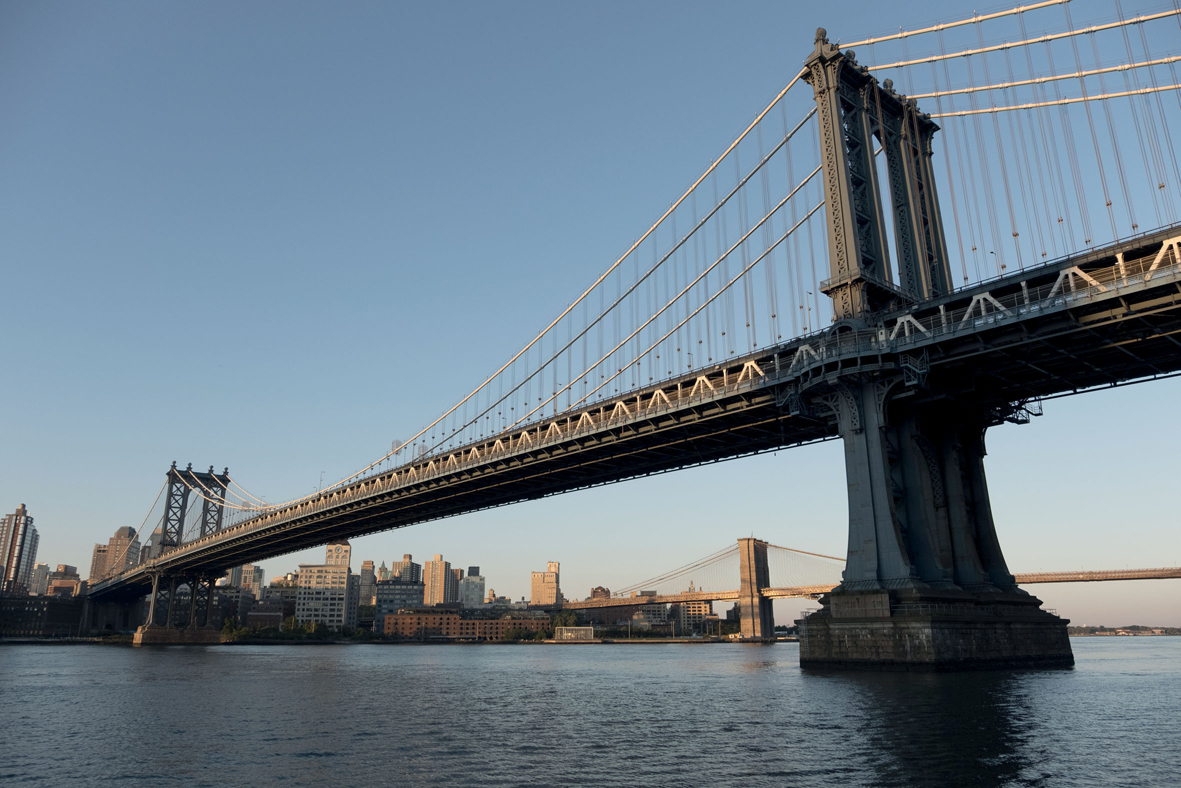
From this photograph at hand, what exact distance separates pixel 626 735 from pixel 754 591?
140 metres

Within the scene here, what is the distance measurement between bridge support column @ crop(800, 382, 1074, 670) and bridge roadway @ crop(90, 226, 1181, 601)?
5.62 feet

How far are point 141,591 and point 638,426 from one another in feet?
411

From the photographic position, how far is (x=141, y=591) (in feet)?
461

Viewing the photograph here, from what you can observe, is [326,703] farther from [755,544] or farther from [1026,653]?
[755,544]

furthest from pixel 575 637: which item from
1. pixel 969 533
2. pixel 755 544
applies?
pixel 969 533

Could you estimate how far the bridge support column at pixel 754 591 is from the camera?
15300 centimetres

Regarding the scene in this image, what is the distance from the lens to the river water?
14734 millimetres

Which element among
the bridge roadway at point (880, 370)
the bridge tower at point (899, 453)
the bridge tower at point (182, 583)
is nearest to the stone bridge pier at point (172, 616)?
the bridge tower at point (182, 583)

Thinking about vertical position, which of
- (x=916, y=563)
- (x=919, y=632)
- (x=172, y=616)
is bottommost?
(x=919, y=632)

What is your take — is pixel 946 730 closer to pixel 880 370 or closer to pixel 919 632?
pixel 919 632

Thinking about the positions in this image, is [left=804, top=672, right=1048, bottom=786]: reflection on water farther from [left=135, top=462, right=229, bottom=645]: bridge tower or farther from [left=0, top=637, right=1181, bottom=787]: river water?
[left=135, top=462, right=229, bottom=645]: bridge tower

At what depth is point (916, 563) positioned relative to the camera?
36.6 metres

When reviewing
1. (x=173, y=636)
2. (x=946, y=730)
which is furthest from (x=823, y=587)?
(x=946, y=730)

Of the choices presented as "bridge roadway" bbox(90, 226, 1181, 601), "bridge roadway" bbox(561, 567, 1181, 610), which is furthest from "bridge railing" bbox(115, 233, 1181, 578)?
"bridge roadway" bbox(561, 567, 1181, 610)
